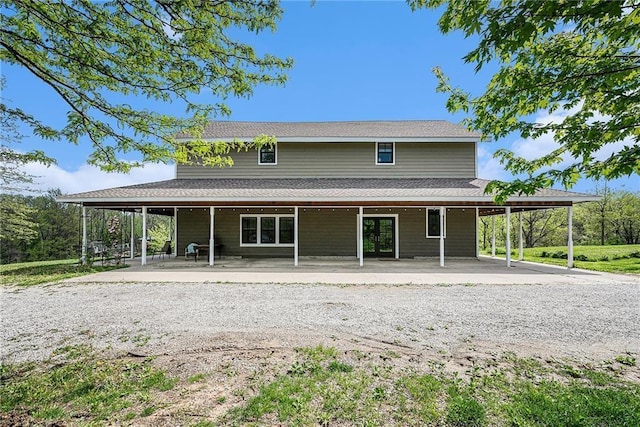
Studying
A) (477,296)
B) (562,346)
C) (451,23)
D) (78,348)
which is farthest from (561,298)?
(78,348)

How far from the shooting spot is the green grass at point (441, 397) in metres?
2.73

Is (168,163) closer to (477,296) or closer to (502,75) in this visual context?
(502,75)

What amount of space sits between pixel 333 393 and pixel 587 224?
111 ft

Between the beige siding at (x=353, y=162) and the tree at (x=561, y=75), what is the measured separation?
468 inches

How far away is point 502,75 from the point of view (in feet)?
11.2

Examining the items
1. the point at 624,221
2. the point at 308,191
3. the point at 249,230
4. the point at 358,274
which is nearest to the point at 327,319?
the point at 358,274

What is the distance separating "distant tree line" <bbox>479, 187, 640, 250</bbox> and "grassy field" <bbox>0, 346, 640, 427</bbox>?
2746 centimetres

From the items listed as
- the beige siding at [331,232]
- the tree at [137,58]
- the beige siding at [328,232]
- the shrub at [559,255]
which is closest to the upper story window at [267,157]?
the beige siding at [331,232]

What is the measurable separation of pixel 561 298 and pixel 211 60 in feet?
27.3

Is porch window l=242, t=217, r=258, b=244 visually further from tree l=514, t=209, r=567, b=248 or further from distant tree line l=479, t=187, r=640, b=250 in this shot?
tree l=514, t=209, r=567, b=248

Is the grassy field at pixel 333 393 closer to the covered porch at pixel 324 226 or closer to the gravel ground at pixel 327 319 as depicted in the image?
the gravel ground at pixel 327 319

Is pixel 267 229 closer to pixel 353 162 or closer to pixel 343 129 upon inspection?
pixel 353 162

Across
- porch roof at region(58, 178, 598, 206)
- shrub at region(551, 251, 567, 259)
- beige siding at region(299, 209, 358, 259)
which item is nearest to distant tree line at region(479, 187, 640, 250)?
shrub at region(551, 251, 567, 259)

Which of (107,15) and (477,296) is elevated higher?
(107,15)
